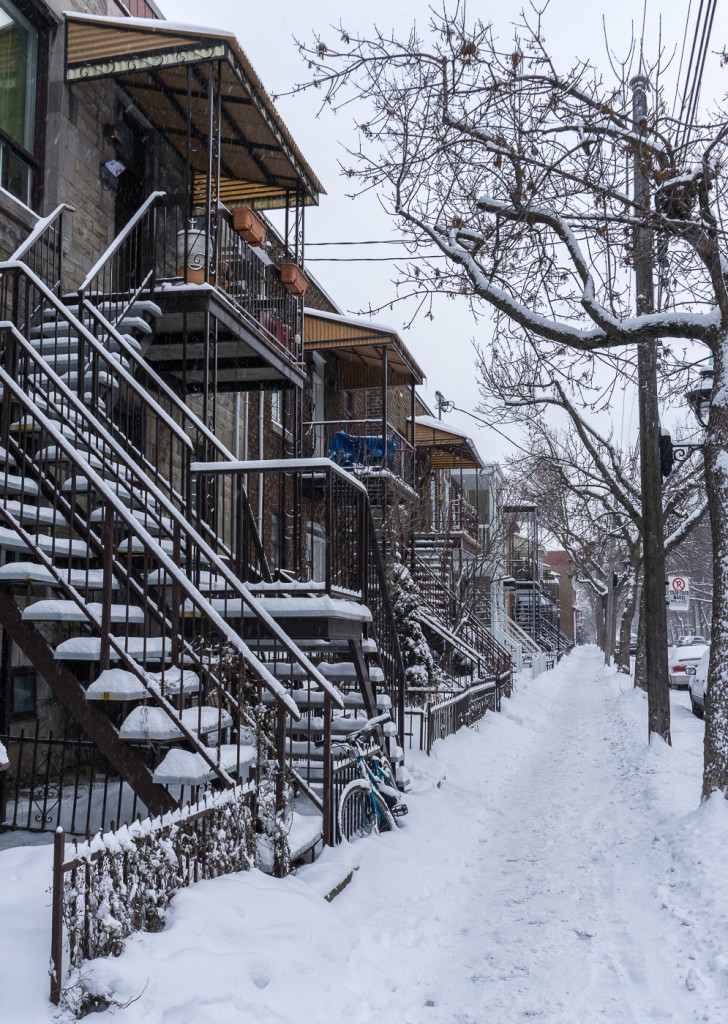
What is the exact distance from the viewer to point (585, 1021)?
449 centimetres

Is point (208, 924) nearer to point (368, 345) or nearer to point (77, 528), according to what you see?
point (77, 528)

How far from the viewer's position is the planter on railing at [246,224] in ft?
39.6

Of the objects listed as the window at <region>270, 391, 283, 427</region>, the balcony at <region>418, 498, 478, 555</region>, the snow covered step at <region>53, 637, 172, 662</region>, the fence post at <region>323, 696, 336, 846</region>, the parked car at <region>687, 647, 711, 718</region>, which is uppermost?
the window at <region>270, 391, 283, 427</region>

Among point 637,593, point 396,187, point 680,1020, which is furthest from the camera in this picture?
point 637,593

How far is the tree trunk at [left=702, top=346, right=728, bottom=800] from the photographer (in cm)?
850

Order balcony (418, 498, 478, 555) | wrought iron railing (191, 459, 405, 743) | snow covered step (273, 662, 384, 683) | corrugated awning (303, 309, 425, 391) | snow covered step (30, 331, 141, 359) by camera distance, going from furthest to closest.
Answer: balcony (418, 498, 478, 555), corrugated awning (303, 309, 425, 391), snow covered step (30, 331, 141, 359), snow covered step (273, 662, 384, 683), wrought iron railing (191, 459, 405, 743)

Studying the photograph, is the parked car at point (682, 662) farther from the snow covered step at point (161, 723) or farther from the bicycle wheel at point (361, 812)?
the snow covered step at point (161, 723)

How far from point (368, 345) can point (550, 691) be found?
1489 centimetres

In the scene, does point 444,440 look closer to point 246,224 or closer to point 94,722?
point 246,224

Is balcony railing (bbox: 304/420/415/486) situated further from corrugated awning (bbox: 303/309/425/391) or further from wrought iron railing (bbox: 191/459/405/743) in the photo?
wrought iron railing (bbox: 191/459/405/743)

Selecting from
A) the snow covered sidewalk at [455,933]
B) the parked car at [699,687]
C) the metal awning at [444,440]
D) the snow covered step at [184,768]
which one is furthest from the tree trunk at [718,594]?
the metal awning at [444,440]

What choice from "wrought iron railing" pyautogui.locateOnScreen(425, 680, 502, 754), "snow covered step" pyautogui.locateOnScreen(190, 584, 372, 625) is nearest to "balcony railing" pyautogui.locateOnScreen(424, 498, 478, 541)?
"wrought iron railing" pyautogui.locateOnScreen(425, 680, 502, 754)

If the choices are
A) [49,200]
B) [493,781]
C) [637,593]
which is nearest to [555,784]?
[493,781]

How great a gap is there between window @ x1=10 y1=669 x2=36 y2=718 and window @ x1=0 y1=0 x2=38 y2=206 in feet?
16.3
